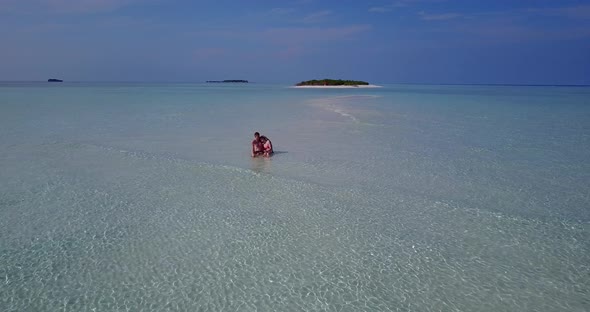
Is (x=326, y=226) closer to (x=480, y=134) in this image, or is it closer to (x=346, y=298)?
(x=346, y=298)

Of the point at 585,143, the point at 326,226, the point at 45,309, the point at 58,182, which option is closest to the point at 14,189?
the point at 58,182

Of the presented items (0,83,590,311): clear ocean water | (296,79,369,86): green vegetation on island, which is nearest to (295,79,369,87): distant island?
(296,79,369,86): green vegetation on island

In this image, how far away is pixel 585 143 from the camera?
1555cm

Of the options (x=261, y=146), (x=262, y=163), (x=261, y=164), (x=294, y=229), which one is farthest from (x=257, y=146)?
(x=294, y=229)

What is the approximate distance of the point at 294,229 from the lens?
22.7 feet

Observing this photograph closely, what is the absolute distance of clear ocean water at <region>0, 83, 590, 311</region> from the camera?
500 centimetres

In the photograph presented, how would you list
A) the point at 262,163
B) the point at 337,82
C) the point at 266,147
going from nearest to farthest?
the point at 262,163
the point at 266,147
the point at 337,82

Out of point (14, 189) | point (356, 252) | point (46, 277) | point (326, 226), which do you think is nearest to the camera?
point (46, 277)

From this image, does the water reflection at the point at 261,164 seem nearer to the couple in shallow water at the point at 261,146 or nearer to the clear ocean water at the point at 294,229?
the clear ocean water at the point at 294,229

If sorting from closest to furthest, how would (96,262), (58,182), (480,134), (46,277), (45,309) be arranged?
1. (45,309)
2. (46,277)
3. (96,262)
4. (58,182)
5. (480,134)

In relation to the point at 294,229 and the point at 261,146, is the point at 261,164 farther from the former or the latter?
the point at 294,229

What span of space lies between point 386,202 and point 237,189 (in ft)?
10.7

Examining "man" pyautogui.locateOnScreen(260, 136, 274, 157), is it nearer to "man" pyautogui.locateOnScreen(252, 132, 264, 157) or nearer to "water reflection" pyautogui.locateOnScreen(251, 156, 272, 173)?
"man" pyautogui.locateOnScreen(252, 132, 264, 157)

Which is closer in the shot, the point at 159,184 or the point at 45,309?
the point at 45,309
